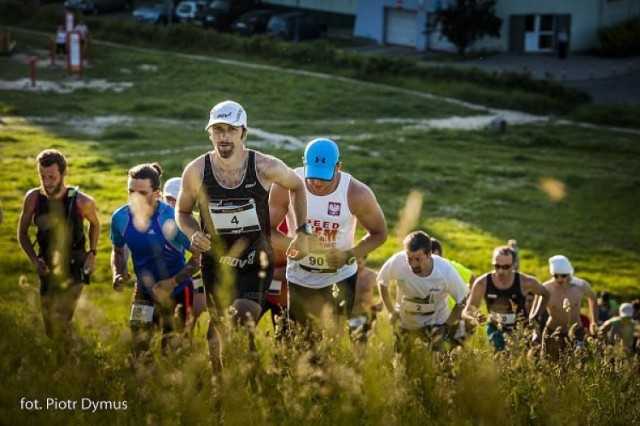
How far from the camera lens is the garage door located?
2153 inches

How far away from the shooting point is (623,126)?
129 ft

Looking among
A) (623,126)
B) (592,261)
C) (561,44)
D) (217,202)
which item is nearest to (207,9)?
(561,44)

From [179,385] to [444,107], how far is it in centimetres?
3462

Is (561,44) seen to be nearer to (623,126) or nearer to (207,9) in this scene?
(623,126)

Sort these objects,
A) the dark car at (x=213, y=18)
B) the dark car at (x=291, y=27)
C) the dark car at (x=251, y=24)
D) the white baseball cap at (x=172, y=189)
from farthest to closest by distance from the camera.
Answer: the dark car at (x=213, y=18) → the dark car at (x=251, y=24) → the dark car at (x=291, y=27) → the white baseball cap at (x=172, y=189)

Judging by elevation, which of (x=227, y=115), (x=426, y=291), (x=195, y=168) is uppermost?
(x=227, y=115)

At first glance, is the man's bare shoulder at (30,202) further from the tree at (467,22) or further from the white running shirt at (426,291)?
the tree at (467,22)

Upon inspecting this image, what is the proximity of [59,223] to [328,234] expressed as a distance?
2199 mm

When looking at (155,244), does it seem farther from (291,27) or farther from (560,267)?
(291,27)

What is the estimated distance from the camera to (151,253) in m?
9.07

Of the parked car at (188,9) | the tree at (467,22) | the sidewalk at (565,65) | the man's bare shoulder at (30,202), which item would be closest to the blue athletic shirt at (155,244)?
the man's bare shoulder at (30,202)

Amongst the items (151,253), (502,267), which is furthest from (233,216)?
(502,267)

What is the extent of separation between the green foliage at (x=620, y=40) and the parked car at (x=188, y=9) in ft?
64.2

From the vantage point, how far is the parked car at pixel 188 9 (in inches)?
2264
